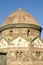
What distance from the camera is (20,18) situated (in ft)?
72.0

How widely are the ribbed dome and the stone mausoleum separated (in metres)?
0.16

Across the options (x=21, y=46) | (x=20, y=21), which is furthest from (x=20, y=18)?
(x=21, y=46)

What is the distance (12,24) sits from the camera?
21203mm

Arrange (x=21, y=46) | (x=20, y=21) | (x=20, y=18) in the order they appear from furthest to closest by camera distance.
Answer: (x=20, y=18)
(x=20, y=21)
(x=21, y=46)

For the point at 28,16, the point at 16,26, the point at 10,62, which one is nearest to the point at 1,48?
the point at 10,62

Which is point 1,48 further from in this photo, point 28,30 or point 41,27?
point 41,27

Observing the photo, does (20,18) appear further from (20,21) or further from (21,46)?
(21,46)

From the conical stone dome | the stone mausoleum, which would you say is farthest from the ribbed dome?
the stone mausoleum

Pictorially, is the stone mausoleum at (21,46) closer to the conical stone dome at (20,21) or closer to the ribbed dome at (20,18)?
the conical stone dome at (20,21)

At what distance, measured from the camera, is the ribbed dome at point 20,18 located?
21688 mm

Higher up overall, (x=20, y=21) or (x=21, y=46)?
(x=20, y=21)

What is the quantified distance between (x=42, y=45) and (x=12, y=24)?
469 cm

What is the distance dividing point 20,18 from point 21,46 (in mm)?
4836

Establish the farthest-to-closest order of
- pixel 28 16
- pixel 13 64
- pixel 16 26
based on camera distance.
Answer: pixel 28 16, pixel 16 26, pixel 13 64
